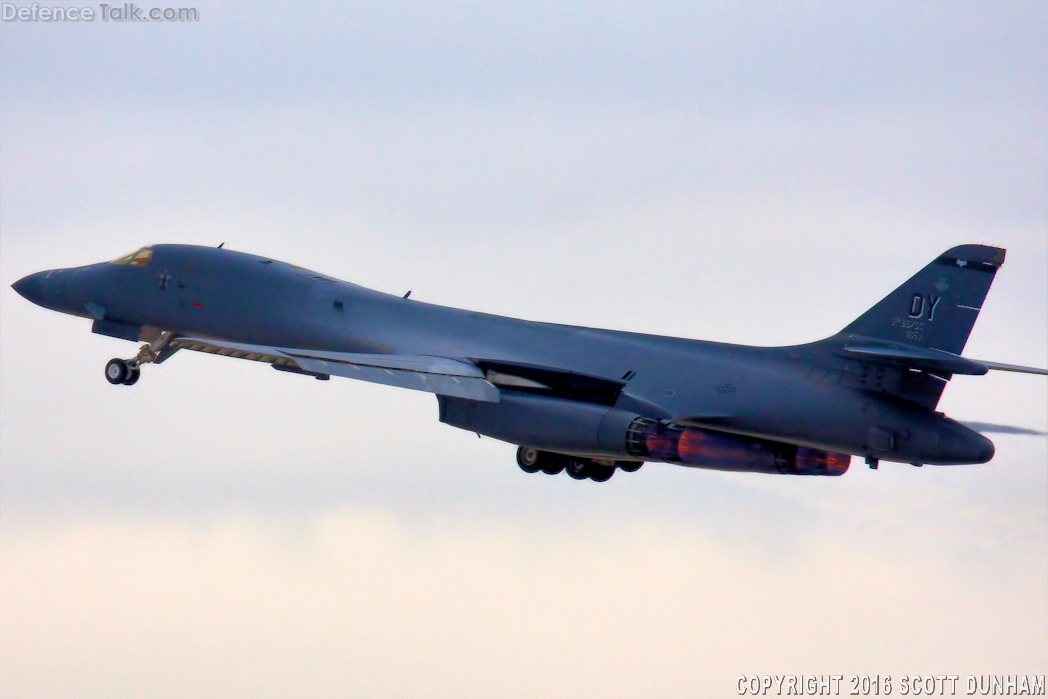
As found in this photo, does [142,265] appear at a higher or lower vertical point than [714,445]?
higher

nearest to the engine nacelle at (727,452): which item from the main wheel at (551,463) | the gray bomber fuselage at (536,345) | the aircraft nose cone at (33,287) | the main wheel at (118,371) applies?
the gray bomber fuselage at (536,345)

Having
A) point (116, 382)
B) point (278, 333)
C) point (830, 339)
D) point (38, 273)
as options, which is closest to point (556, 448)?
point (830, 339)

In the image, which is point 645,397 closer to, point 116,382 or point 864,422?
point 864,422

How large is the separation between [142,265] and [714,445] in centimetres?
1277

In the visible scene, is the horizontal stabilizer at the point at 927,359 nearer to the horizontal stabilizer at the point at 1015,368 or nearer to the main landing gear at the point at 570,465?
the horizontal stabilizer at the point at 1015,368

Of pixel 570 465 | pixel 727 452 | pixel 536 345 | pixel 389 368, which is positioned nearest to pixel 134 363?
pixel 389 368

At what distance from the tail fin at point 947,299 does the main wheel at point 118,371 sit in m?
15.2

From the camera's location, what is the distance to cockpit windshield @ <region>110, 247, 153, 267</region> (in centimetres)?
2900

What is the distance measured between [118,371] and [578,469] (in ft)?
31.5

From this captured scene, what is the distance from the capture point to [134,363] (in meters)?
28.9

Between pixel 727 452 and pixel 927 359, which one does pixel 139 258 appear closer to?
pixel 727 452

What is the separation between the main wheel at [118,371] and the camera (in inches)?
1134


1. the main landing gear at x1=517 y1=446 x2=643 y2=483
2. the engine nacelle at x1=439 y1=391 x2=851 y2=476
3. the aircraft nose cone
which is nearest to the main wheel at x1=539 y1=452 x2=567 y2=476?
the main landing gear at x1=517 y1=446 x2=643 y2=483

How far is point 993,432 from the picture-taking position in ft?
76.6
